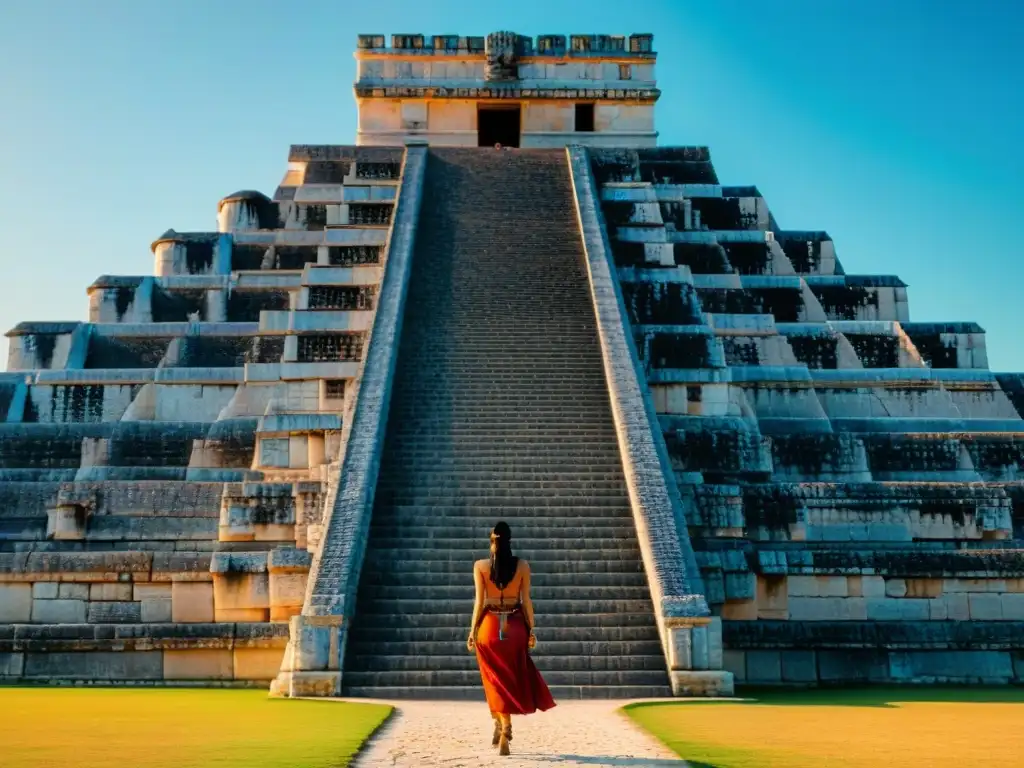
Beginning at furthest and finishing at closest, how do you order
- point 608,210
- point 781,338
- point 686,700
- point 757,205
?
point 757,205, point 608,210, point 781,338, point 686,700

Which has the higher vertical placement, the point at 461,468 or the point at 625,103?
the point at 625,103

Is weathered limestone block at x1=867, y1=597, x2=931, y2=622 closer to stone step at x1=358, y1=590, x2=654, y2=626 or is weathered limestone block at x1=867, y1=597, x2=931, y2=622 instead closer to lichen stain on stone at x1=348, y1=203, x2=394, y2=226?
stone step at x1=358, y1=590, x2=654, y2=626

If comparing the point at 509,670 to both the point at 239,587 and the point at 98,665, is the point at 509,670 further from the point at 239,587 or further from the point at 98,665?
the point at 98,665

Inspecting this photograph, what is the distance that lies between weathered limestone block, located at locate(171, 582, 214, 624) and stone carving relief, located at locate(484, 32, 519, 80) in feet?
58.3

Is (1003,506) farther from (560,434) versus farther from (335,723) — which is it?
(335,723)

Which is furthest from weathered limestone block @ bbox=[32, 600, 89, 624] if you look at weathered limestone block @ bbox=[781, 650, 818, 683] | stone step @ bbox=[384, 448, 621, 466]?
weathered limestone block @ bbox=[781, 650, 818, 683]

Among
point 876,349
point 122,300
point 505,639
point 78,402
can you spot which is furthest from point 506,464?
point 122,300

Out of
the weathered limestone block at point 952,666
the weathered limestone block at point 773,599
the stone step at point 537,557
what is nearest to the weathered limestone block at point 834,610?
the weathered limestone block at point 773,599

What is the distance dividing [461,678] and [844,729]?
158 inches

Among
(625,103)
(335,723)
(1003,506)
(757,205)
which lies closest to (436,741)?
(335,723)

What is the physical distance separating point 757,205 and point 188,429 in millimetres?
13478

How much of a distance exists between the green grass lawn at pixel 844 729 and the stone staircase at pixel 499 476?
158 cm

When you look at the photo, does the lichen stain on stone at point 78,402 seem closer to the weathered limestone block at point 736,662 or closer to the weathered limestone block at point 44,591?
the weathered limestone block at point 44,591

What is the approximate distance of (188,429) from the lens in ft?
57.8
